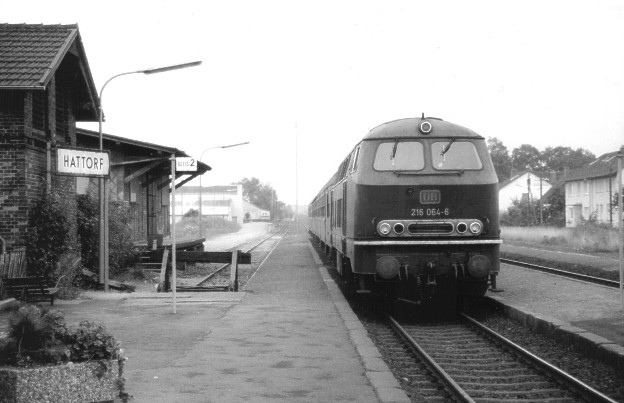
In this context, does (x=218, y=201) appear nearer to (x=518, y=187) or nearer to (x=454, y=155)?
(x=518, y=187)

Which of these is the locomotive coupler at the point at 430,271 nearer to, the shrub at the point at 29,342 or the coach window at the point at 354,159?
the coach window at the point at 354,159

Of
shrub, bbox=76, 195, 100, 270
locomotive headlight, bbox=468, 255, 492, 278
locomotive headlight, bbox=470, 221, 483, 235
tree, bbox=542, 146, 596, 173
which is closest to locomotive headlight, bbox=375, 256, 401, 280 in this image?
locomotive headlight, bbox=468, 255, 492, 278

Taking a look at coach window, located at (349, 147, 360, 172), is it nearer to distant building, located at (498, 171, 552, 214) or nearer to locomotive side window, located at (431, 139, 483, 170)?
locomotive side window, located at (431, 139, 483, 170)

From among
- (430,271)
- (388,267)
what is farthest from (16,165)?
(430,271)

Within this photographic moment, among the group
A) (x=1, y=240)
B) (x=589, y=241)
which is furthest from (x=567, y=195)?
(x=1, y=240)

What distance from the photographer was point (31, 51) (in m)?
15.1

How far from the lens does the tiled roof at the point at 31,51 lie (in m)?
14.0

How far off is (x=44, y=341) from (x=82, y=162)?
998cm

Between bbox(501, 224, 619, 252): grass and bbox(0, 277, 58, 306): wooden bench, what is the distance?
Result: 76.6ft

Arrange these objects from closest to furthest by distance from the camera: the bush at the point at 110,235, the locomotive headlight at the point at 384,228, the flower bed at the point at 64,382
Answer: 1. the flower bed at the point at 64,382
2. the locomotive headlight at the point at 384,228
3. the bush at the point at 110,235

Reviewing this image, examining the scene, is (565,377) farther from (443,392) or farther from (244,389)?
(244,389)

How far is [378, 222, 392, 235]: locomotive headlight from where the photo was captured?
38.7 feet

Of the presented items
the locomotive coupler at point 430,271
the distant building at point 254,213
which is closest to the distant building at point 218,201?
the distant building at point 254,213

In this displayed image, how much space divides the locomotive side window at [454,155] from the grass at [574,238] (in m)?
20.2
